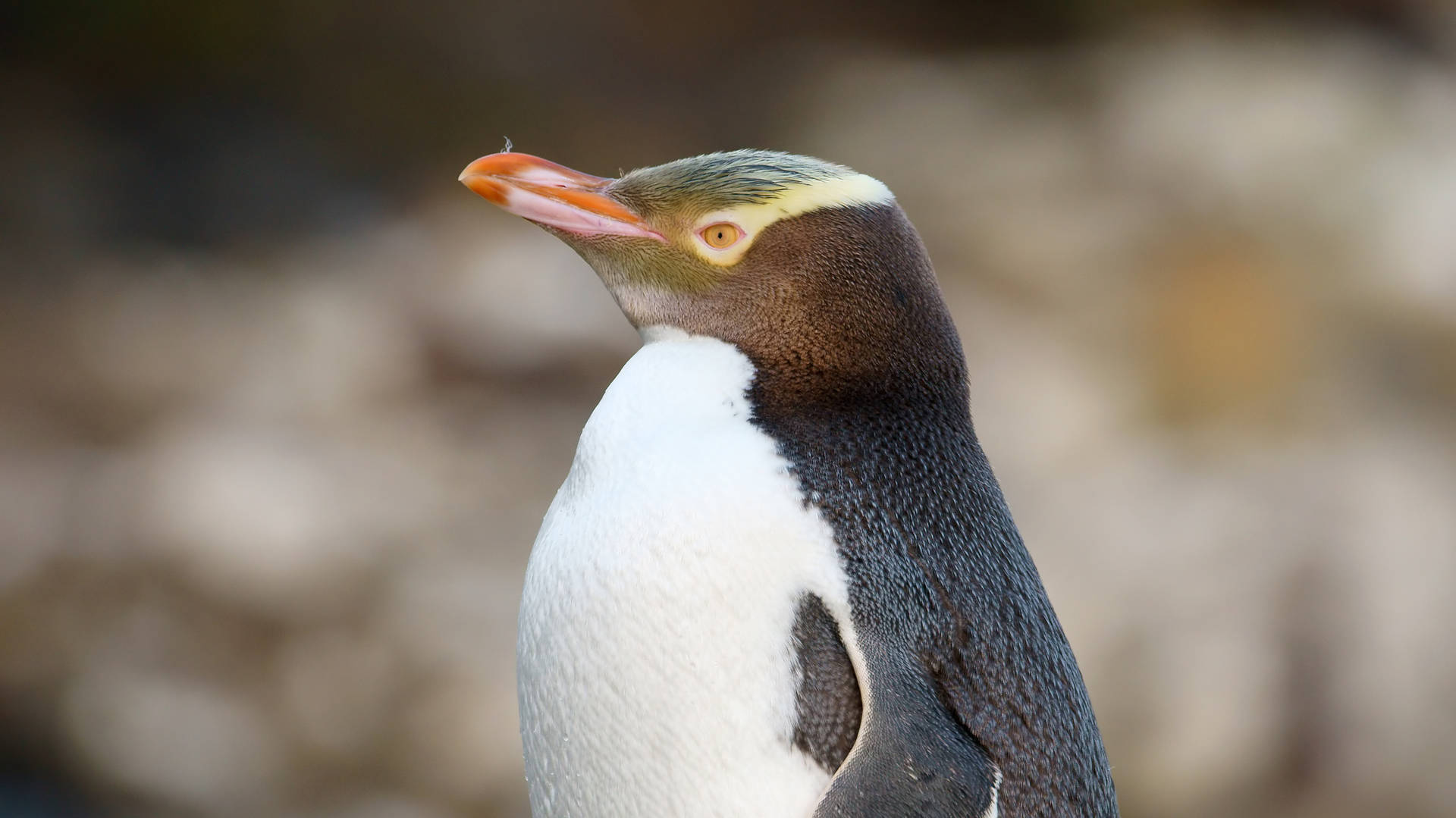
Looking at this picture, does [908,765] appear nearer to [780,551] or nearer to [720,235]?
[780,551]

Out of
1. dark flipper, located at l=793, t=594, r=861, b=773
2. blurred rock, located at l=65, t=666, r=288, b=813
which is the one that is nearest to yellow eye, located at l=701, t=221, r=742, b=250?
dark flipper, located at l=793, t=594, r=861, b=773

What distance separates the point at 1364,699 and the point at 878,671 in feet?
8.28

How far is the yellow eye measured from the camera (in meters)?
0.85

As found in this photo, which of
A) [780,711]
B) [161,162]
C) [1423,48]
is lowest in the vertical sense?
[780,711]

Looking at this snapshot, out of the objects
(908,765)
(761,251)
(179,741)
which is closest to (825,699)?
(908,765)

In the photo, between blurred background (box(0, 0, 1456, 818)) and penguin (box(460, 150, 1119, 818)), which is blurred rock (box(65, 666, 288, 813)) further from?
penguin (box(460, 150, 1119, 818))

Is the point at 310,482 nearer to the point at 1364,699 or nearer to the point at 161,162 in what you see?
the point at 161,162

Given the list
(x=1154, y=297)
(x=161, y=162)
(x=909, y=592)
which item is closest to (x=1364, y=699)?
(x=1154, y=297)

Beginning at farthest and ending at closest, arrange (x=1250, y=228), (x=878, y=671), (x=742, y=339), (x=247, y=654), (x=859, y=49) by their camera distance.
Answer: (x=859, y=49) → (x=1250, y=228) → (x=247, y=654) → (x=742, y=339) → (x=878, y=671)

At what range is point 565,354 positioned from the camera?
9.25ft

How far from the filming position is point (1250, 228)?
285 centimetres

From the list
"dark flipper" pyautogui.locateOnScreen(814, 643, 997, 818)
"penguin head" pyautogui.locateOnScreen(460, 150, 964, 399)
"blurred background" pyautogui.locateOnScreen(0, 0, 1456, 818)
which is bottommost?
"dark flipper" pyautogui.locateOnScreen(814, 643, 997, 818)

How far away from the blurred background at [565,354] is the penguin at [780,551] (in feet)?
6.17

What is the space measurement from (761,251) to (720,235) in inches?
1.4
